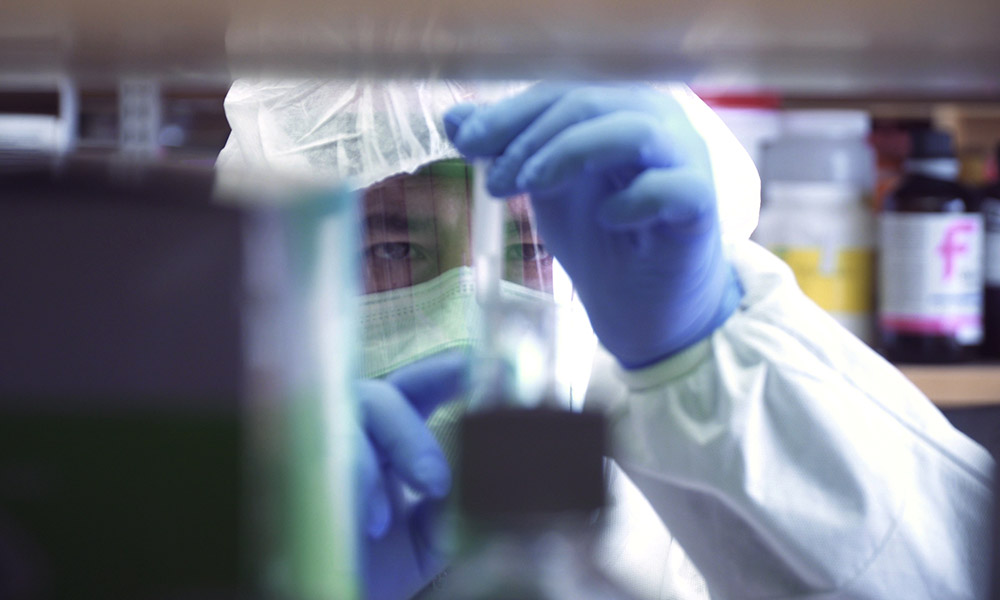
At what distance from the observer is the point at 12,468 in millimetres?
267

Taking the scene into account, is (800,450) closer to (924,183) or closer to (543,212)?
(543,212)

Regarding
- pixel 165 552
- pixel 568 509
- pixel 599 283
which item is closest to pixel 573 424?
pixel 568 509

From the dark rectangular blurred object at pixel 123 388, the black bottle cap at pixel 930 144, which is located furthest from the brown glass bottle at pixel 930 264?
the dark rectangular blurred object at pixel 123 388

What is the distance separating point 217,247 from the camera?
0.84 feet

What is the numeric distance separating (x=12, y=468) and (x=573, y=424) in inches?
6.9

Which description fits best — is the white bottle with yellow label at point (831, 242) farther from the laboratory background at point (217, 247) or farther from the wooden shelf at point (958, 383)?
the laboratory background at point (217, 247)

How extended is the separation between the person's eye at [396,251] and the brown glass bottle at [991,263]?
2.46 feet

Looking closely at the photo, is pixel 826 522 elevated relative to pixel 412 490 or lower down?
lower down

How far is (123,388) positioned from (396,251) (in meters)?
0.40

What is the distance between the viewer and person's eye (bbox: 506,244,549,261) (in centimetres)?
51

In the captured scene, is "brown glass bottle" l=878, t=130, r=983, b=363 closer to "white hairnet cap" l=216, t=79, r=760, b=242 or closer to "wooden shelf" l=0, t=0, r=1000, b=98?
"white hairnet cap" l=216, t=79, r=760, b=242

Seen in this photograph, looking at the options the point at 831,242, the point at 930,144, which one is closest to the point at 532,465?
the point at 831,242

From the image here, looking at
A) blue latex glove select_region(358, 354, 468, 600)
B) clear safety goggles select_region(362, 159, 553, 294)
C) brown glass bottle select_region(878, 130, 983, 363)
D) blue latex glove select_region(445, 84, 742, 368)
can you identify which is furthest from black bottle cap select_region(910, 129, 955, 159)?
blue latex glove select_region(358, 354, 468, 600)

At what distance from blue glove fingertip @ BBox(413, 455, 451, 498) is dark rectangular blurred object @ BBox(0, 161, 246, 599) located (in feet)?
0.47
